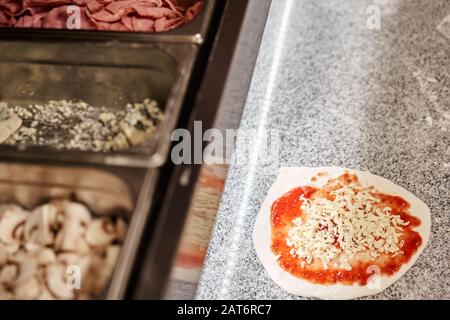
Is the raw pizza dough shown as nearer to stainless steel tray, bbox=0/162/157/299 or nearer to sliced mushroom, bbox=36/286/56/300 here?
stainless steel tray, bbox=0/162/157/299

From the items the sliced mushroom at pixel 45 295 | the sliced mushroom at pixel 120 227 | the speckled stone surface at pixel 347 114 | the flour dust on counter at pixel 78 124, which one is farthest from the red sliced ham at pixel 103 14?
the sliced mushroom at pixel 45 295

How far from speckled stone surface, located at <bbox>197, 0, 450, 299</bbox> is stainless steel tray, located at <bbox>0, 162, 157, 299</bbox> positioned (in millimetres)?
641

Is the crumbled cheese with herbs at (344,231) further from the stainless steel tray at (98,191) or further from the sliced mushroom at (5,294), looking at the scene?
the sliced mushroom at (5,294)

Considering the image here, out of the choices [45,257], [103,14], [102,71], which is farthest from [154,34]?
[45,257]

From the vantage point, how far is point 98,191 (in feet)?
4.05

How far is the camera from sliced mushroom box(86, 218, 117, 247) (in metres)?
1.23

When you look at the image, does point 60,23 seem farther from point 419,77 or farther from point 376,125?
point 419,77

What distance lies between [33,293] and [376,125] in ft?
5.14

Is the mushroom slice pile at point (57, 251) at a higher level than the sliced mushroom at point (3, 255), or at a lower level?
higher

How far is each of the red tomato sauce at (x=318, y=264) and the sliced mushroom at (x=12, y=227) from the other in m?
0.90

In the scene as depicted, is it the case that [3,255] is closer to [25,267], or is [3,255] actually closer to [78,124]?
[25,267]

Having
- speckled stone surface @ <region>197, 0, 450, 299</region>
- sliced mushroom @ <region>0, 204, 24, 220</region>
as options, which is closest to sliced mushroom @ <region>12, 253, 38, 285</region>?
sliced mushroom @ <region>0, 204, 24, 220</region>

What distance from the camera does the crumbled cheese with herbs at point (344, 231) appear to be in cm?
164

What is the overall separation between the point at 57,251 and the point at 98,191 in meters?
0.21
